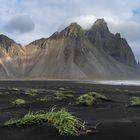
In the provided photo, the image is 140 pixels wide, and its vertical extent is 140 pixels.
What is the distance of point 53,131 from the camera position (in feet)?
46.8

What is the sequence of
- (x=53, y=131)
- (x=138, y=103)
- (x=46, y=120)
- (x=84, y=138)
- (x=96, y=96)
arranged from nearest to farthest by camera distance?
(x=84, y=138) → (x=53, y=131) → (x=46, y=120) → (x=138, y=103) → (x=96, y=96)

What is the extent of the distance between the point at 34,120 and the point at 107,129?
3.14m

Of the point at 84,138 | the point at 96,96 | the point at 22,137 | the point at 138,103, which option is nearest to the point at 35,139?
the point at 22,137

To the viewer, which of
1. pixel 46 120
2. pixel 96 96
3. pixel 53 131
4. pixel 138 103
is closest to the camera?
pixel 53 131

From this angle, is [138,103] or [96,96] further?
[96,96]

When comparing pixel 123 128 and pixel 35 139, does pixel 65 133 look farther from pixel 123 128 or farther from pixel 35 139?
pixel 123 128

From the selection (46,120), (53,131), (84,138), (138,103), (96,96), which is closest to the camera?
(84,138)

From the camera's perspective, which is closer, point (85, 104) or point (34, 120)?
point (34, 120)

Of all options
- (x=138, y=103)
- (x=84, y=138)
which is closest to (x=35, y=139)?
(x=84, y=138)

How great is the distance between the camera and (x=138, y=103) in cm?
3027

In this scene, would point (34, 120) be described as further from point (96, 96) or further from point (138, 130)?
point (96, 96)

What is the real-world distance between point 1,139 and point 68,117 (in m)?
2.61

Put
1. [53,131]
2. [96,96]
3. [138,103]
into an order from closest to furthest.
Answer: [53,131] < [138,103] < [96,96]

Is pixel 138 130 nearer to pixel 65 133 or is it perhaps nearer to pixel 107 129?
pixel 107 129
